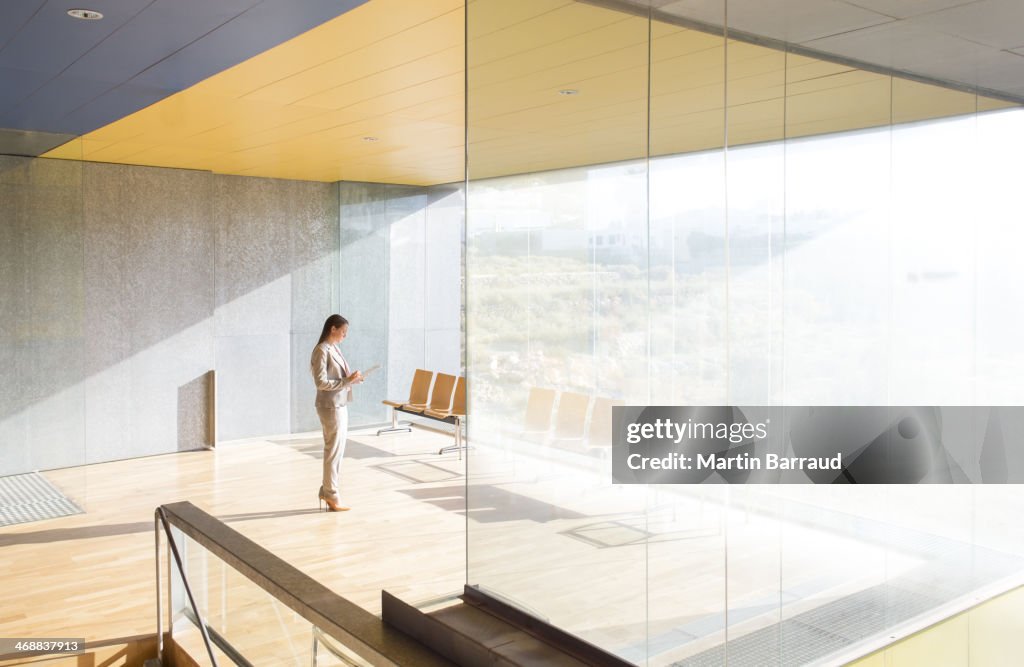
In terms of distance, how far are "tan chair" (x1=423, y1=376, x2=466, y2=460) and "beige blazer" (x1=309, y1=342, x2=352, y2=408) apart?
2375 millimetres

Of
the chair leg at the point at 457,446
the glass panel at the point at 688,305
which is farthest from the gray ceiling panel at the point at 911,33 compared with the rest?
the chair leg at the point at 457,446

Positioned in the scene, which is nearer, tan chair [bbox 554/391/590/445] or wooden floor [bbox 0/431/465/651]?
tan chair [bbox 554/391/590/445]

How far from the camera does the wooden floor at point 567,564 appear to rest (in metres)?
2.73

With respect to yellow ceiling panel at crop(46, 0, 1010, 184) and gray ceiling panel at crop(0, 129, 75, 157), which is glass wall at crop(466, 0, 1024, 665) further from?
gray ceiling panel at crop(0, 129, 75, 157)

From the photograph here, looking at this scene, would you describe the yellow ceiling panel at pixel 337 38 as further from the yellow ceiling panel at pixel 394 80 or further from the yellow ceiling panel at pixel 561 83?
the yellow ceiling panel at pixel 394 80

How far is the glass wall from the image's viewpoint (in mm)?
2521

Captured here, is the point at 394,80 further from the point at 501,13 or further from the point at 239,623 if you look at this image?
the point at 239,623

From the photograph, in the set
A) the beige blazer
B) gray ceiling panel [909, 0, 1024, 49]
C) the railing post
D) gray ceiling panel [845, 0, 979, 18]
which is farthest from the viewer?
the beige blazer

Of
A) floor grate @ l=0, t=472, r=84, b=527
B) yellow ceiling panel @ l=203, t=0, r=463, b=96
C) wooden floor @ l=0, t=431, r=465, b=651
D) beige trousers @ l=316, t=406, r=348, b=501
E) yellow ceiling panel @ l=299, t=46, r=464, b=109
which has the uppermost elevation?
yellow ceiling panel @ l=299, t=46, r=464, b=109

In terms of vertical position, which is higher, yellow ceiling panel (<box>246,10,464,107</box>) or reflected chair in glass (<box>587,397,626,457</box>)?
yellow ceiling panel (<box>246,10,464,107</box>)

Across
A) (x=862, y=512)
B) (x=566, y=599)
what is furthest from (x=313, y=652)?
(x=862, y=512)

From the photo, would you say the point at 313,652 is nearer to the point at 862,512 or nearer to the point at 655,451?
the point at 655,451

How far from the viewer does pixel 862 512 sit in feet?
8.73

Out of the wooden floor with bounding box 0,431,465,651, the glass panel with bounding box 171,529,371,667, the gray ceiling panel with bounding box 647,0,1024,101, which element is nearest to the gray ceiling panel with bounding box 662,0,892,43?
the gray ceiling panel with bounding box 647,0,1024,101
